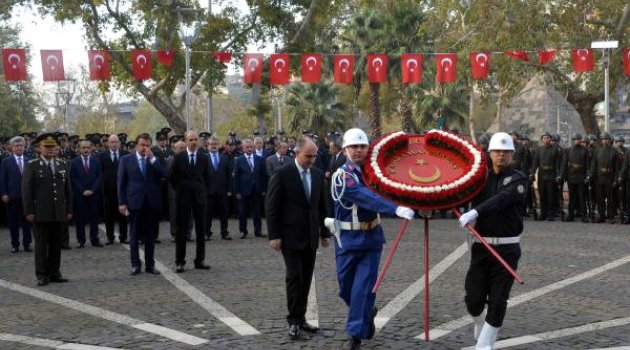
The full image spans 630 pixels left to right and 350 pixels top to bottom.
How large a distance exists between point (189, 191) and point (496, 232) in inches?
234

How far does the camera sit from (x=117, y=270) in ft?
40.7

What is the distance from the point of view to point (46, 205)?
11367mm

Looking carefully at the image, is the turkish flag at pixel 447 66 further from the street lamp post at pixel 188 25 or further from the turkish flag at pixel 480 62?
the street lamp post at pixel 188 25

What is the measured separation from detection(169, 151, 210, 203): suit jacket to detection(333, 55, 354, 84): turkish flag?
14.8 metres

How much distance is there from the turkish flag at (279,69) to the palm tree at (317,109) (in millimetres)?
23389

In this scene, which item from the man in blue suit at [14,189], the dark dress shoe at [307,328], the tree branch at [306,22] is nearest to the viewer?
the dark dress shoe at [307,328]

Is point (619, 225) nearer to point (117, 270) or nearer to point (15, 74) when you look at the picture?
point (117, 270)

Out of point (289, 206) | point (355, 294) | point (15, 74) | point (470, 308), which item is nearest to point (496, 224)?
point (470, 308)

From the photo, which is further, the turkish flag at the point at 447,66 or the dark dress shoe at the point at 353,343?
the turkish flag at the point at 447,66

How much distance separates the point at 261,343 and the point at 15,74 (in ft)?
63.5

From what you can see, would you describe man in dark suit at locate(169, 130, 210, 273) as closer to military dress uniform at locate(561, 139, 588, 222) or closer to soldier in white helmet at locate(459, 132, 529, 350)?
soldier in white helmet at locate(459, 132, 529, 350)

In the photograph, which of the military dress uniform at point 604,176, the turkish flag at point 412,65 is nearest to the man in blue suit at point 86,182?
the military dress uniform at point 604,176

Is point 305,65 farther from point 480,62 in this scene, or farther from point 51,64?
point 51,64

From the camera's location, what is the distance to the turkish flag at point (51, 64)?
964 inches
